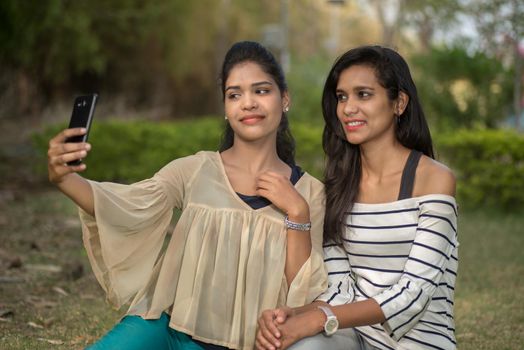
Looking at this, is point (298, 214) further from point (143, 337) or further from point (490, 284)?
point (490, 284)

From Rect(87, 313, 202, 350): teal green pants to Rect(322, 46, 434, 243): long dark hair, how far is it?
79 cm


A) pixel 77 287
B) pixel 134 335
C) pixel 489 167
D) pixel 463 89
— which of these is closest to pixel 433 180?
pixel 134 335

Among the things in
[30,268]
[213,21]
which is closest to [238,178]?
[30,268]

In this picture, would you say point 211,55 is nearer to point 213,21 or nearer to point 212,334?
point 213,21

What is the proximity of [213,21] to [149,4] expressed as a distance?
22.5 ft

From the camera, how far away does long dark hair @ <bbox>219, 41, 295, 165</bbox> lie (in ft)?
10.9

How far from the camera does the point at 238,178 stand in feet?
10.9

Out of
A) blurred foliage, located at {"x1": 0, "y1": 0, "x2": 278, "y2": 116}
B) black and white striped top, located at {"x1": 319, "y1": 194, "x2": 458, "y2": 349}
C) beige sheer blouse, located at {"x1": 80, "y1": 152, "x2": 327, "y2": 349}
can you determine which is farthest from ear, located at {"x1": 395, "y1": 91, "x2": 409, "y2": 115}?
blurred foliage, located at {"x1": 0, "y1": 0, "x2": 278, "y2": 116}

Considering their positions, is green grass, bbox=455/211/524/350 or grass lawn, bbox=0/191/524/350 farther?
green grass, bbox=455/211/524/350

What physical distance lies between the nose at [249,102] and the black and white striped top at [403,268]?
0.64 m

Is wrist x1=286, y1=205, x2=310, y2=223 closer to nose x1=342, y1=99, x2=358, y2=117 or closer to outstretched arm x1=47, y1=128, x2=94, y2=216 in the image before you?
nose x1=342, y1=99, x2=358, y2=117

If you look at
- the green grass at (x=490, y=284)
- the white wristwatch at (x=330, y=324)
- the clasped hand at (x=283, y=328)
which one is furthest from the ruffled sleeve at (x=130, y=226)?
the green grass at (x=490, y=284)

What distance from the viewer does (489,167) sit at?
10.3 metres

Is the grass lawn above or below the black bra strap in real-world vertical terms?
below
